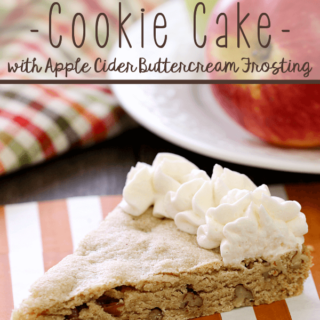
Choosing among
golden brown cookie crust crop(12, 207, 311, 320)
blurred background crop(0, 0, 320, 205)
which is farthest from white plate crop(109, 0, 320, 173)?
golden brown cookie crust crop(12, 207, 311, 320)

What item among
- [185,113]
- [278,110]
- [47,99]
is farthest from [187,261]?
[47,99]

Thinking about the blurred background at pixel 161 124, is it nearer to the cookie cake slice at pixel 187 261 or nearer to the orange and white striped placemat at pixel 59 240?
the orange and white striped placemat at pixel 59 240

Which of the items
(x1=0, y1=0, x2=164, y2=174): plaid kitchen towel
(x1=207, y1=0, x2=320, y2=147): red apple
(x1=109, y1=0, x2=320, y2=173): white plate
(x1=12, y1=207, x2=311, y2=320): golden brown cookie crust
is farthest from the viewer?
(x1=0, y1=0, x2=164, y2=174): plaid kitchen towel

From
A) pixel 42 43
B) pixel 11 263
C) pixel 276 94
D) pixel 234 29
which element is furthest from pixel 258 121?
pixel 42 43

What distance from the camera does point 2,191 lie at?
1844mm

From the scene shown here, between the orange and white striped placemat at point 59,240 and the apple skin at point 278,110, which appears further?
the apple skin at point 278,110

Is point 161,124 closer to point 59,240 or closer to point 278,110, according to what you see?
point 278,110

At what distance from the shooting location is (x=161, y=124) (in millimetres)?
1904

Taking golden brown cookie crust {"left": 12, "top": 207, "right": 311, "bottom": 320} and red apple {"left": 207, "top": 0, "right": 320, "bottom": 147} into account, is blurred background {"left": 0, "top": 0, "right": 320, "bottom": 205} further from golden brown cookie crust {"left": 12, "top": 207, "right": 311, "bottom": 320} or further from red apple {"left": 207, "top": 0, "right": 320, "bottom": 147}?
golden brown cookie crust {"left": 12, "top": 207, "right": 311, "bottom": 320}

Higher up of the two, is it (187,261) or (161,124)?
(161,124)

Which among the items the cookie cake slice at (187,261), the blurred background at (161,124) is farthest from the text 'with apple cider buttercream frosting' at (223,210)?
the blurred background at (161,124)

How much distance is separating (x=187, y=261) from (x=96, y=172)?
2.47ft

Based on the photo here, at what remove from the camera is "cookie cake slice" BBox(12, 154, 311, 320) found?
129 cm

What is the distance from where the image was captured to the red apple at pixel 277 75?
5.33ft
